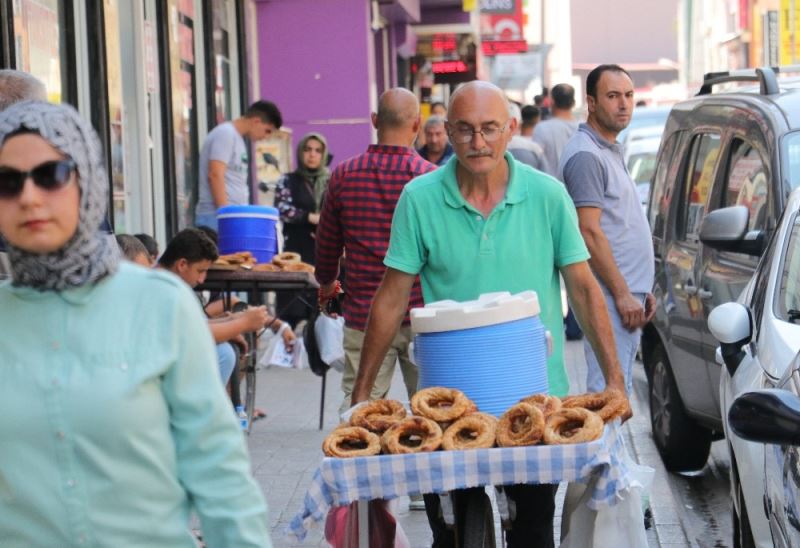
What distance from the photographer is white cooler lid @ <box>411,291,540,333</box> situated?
4684 millimetres

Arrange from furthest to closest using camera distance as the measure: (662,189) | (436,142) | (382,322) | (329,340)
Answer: (436,142) < (329,340) < (662,189) < (382,322)

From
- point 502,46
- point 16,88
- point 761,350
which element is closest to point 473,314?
point 761,350

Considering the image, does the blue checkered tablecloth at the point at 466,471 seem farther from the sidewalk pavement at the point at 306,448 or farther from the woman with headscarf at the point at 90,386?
the woman with headscarf at the point at 90,386

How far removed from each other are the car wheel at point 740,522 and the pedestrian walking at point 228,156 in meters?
6.88

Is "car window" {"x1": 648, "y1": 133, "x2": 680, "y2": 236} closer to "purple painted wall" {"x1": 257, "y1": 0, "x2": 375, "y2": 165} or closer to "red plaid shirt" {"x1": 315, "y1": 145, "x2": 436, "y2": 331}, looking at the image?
"red plaid shirt" {"x1": 315, "y1": 145, "x2": 436, "y2": 331}

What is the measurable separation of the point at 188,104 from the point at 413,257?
32.2 feet

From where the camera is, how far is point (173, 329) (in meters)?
2.85

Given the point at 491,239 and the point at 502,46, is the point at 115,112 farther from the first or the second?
the point at 502,46

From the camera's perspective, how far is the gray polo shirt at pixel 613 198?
7.07 m

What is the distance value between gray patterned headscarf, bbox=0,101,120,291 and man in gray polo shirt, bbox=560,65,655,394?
424 centimetres

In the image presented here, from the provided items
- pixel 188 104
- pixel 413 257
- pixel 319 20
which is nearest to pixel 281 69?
pixel 319 20

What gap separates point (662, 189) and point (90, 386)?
22.9ft

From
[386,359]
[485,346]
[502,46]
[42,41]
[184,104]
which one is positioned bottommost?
[386,359]

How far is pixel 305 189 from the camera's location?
13.9 meters
